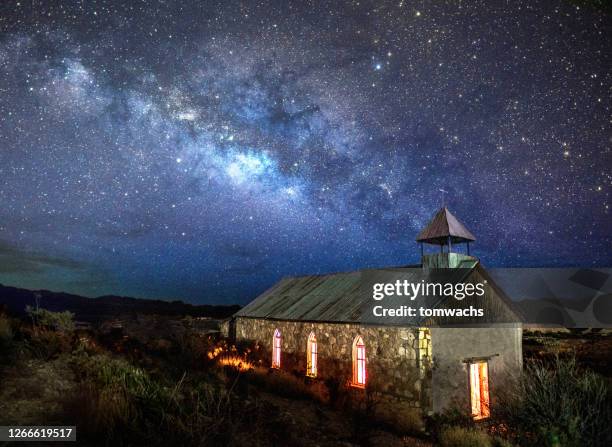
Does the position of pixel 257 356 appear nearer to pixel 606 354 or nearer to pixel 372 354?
pixel 372 354

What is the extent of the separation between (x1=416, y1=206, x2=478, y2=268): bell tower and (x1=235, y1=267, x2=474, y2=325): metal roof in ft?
2.88

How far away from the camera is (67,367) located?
10.8m

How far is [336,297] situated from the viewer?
65.0ft

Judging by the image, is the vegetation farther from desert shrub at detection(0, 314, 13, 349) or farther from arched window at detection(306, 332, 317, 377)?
arched window at detection(306, 332, 317, 377)

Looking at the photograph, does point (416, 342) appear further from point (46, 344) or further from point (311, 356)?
point (46, 344)

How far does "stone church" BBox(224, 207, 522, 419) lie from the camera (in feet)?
47.3

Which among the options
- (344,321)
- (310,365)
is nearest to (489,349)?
(344,321)

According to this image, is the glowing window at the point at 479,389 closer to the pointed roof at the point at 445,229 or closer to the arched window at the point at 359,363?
the arched window at the point at 359,363

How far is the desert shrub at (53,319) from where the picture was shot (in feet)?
46.1

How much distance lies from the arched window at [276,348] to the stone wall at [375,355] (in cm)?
57

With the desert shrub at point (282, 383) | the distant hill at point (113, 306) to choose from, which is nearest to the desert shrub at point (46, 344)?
the desert shrub at point (282, 383)

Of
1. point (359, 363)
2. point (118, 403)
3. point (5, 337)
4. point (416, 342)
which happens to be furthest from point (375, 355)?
point (5, 337)

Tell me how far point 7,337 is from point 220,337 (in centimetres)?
1474

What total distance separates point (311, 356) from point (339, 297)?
274 cm
